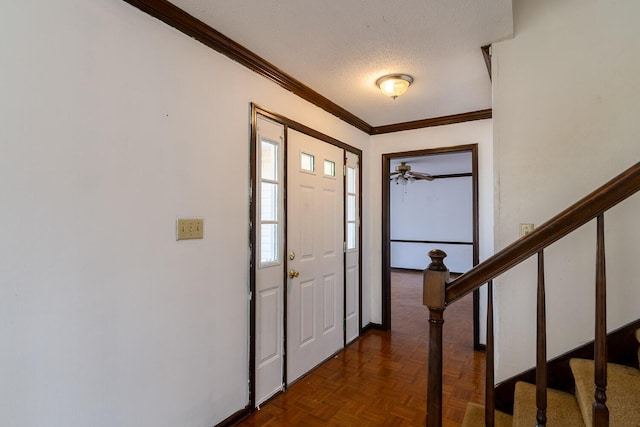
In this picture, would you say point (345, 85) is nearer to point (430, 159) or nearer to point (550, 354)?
point (550, 354)

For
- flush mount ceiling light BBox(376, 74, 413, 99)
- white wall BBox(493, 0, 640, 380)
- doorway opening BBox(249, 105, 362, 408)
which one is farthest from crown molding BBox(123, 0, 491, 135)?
white wall BBox(493, 0, 640, 380)

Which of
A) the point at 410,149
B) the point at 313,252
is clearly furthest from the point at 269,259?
the point at 410,149

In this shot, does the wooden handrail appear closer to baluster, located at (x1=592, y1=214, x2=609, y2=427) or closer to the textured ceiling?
baluster, located at (x1=592, y1=214, x2=609, y2=427)

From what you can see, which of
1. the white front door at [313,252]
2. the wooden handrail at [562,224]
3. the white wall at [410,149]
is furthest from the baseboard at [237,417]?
the white wall at [410,149]

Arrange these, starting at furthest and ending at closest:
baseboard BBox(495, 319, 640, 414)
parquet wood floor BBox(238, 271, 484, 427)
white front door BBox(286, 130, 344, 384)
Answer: white front door BBox(286, 130, 344, 384)
parquet wood floor BBox(238, 271, 484, 427)
baseboard BBox(495, 319, 640, 414)

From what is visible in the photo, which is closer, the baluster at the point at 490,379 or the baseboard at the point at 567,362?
the baluster at the point at 490,379

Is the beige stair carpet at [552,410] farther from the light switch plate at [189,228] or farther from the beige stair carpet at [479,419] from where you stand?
the light switch plate at [189,228]

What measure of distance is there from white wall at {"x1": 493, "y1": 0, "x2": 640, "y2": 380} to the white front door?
1369mm

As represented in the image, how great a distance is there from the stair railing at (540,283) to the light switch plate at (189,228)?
1.21m

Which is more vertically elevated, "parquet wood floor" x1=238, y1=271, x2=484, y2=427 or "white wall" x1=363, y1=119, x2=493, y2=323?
"white wall" x1=363, y1=119, x2=493, y2=323

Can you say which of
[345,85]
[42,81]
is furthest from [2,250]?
[345,85]

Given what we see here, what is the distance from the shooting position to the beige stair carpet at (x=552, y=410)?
4.41 feet

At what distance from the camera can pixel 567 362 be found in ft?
5.32

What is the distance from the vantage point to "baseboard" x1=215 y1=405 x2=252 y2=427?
6.33 ft
